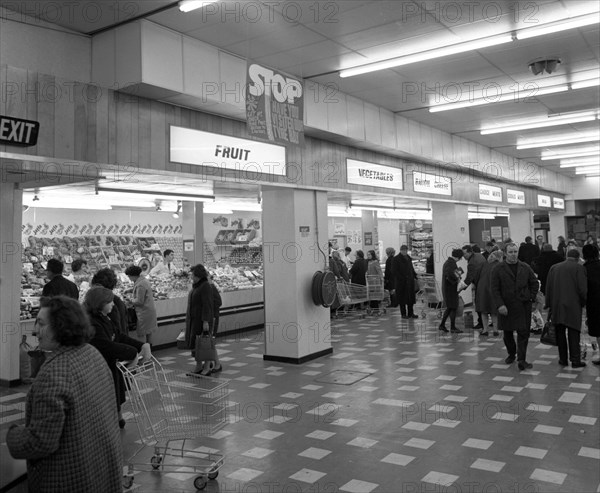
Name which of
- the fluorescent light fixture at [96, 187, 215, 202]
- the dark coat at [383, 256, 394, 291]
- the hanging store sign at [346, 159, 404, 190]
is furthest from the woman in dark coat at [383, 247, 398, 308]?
the fluorescent light fixture at [96, 187, 215, 202]

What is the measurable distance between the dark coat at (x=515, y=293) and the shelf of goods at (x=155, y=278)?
560 cm

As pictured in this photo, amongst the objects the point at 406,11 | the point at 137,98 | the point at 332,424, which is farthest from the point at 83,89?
the point at 332,424

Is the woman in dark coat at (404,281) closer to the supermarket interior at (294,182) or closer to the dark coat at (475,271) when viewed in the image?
the supermarket interior at (294,182)

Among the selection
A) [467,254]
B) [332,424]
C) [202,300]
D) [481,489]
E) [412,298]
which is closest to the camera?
[481,489]

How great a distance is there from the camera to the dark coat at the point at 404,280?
12.1 meters

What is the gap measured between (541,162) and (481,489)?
15055mm

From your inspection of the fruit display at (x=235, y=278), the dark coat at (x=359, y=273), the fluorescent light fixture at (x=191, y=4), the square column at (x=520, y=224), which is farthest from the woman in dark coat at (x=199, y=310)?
the square column at (x=520, y=224)

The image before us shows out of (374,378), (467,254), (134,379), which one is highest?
(467,254)

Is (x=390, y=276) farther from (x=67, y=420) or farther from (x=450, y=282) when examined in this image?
(x=67, y=420)

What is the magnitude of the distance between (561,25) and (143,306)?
21.3 ft

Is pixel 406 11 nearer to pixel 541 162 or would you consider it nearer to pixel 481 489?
→ pixel 481 489

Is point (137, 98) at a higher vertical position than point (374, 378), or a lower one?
higher

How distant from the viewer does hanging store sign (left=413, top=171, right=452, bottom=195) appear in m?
11.0

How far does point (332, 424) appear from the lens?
5.06 m
